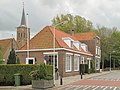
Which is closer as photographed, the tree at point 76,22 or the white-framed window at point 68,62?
the white-framed window at point 68,62

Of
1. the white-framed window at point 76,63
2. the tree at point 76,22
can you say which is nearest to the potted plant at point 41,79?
the white-framed window at point 76,63

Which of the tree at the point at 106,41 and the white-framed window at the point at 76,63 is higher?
the tree at the point at 106,41

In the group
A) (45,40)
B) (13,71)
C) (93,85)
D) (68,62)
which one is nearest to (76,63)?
(68,62)

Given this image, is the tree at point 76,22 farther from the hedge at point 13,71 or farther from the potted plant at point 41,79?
the potted plant at point 41,79

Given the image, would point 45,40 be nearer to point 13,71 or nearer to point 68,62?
point 68,62

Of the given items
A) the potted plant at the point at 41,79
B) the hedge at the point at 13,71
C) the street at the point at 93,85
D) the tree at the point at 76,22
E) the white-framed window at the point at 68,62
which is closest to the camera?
the potted plant at the point at 41,79

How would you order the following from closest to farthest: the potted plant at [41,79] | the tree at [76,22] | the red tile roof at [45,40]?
1. the potted plant at [41,79]
2. the red tile roof at [45,40]
3. the tree at [76,22]

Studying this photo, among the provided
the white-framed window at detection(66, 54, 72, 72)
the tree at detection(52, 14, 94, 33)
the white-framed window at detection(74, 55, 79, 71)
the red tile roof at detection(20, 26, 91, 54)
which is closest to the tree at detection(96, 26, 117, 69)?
the tree at detection(52, 14, 94, 33)

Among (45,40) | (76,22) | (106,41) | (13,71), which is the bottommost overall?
(13,71)

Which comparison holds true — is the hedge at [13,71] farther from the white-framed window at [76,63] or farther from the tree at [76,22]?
the tree at [76,22]

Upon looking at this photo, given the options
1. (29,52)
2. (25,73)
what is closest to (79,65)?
(29,52)

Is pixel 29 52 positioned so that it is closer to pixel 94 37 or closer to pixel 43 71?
pixel 43 71

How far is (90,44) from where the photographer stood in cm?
6100

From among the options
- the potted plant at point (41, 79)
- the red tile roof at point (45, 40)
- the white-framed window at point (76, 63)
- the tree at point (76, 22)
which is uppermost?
the tree at point (76, 22)
